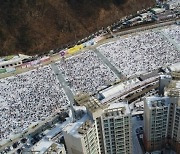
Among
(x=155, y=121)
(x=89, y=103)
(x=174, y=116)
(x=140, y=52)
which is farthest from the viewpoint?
(x=140, y=52)

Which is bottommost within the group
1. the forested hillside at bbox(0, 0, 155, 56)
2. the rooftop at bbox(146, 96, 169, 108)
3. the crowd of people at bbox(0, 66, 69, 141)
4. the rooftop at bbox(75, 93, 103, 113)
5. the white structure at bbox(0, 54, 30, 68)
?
the crowd of people at bbox(0, 66, 69, 141)

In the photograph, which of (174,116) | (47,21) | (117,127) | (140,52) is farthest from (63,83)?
(174,116)

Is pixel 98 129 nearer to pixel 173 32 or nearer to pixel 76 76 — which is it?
pixel 76 76

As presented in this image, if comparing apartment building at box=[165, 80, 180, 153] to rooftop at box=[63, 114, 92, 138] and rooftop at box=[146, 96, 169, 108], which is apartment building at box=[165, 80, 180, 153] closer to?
rooftop at box=[146, 96, 169, 108]

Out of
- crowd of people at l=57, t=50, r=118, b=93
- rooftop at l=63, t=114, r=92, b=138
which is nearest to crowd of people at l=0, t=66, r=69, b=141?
crowd of people at l=57, t=50, r=118, b=93

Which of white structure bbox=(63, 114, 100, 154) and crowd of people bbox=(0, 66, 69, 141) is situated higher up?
white structure bbox=(63, 114, 100, 154)

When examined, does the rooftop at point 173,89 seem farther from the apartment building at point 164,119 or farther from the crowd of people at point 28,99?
the crowd of people at point 28,99

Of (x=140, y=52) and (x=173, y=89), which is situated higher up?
(x=173, y=89)
